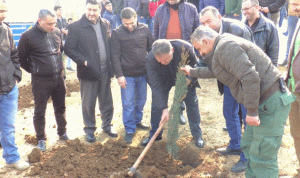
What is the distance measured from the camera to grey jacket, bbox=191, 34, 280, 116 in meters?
3.01

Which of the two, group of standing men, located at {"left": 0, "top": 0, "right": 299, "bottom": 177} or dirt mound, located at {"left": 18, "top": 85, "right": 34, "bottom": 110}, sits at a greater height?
group of standing men, located at {"left": 0, "top": 0, "right": 299, "bottom": 177}

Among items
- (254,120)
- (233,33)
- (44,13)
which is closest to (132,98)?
(44,13)

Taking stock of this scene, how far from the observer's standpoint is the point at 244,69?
3.00 metres

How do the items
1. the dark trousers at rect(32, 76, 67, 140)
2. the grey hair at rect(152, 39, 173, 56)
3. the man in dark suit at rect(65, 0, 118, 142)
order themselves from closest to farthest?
1. the grey hair at rect(152, 39, 173, 56)
2. the dark trousers at rect(32, 76, 67, 140)
3. the man in dark suit at rect(65, 0, 118, 142)

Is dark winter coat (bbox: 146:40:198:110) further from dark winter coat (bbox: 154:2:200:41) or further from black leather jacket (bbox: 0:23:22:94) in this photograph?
black leather jacket (bbox: 0:23:22:94)

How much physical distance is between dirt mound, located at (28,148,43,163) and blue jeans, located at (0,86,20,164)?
23cm

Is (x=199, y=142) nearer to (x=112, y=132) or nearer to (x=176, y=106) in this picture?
(x=176, y=106)

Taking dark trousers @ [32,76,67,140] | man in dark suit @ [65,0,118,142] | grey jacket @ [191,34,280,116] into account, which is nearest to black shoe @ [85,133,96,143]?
man in dark suit @ [65,0,118,142]

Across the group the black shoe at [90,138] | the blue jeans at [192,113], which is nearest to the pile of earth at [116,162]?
the black shoe at [90,138]

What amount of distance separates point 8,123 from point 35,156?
2.45 ft

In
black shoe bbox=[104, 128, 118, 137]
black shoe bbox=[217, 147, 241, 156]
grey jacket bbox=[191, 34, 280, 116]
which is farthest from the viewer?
black shoe bbox=[104, 128, 118, 137]

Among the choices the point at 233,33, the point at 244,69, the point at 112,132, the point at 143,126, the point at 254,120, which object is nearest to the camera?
the point at 244,69

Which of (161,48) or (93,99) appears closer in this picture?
(161,48)

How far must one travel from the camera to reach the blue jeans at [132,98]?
17.5ft
